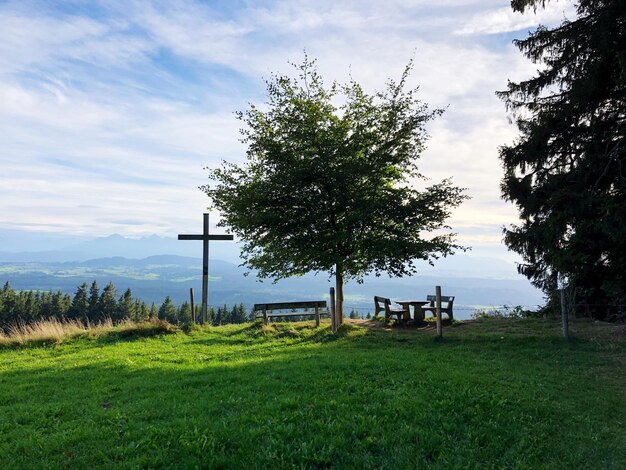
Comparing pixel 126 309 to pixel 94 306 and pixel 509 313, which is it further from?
pixel 509 313

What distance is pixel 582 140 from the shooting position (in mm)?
14641

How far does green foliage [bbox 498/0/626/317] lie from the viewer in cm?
1190

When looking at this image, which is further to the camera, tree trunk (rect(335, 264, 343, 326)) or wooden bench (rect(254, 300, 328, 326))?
wooden bench (rect(254, 300, 328, 326))

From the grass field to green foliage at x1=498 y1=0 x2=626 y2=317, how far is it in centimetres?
300

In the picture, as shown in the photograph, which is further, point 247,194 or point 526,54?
point 247,194

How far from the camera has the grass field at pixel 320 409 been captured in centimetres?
495

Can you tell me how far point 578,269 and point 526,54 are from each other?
24.6 feet

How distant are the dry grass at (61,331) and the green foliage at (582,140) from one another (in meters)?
14.6

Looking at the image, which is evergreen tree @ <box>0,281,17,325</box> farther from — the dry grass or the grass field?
the grass field

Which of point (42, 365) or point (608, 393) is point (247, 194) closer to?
point (42, 365)

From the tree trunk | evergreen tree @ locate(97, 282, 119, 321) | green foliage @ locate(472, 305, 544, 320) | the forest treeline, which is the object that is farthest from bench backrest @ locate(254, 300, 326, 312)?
evergreen tree @ locate(97, 282, 119, 321)

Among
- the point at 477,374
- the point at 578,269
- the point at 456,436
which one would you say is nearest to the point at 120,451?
the point at 456,436

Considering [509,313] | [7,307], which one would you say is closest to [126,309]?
[7,307]

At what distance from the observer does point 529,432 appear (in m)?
5.76
